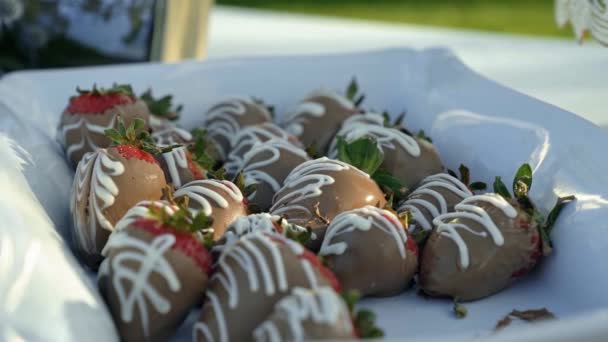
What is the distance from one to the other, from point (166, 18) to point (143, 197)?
830 millimetres

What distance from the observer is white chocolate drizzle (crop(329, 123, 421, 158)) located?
3.32ft

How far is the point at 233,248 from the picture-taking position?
732mm

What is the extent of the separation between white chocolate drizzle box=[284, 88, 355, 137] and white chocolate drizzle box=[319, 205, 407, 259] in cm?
38

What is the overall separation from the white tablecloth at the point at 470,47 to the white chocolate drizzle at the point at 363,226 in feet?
2.47

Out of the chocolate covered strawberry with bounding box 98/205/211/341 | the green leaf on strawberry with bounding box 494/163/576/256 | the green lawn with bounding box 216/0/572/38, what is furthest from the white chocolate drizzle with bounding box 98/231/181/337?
the green lawn with bounding box 216/0/572/38

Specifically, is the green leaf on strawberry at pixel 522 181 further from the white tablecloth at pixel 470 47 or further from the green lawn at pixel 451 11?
the green lawn at pixel 451 11

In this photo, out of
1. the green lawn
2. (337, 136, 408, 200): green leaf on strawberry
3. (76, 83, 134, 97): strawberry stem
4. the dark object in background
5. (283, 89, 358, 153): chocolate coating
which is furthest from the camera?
the green lawn

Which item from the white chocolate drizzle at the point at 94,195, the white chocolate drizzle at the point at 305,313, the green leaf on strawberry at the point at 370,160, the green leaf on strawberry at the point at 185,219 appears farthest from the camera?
the green leaf on strawberry at the point at 370,160

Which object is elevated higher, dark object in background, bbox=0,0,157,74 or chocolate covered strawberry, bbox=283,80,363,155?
chocolate covered strawberry, bbox=283,80,363,155

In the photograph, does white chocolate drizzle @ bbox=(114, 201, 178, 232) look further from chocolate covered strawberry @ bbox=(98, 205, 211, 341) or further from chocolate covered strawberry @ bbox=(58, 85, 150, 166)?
chocolate covered strawberry @ bbox=(58, 85, 150, 166)

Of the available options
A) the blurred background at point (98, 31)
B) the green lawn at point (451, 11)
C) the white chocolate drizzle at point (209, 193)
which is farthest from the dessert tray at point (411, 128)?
the green lawn at point (451, 11)

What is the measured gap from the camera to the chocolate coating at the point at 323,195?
0.86 m

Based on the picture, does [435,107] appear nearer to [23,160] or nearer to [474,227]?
[474,227]

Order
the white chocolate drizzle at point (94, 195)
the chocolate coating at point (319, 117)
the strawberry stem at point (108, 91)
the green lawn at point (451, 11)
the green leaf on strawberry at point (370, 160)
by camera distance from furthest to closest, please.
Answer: the green lawn at point (451, 11)
the chocolate coating at point (319, 117)
the strawberry stem at point (108, 91)
the green leaf on strawberry at point (370, 160)
the white chocolate drizzle at point (94, 195)
